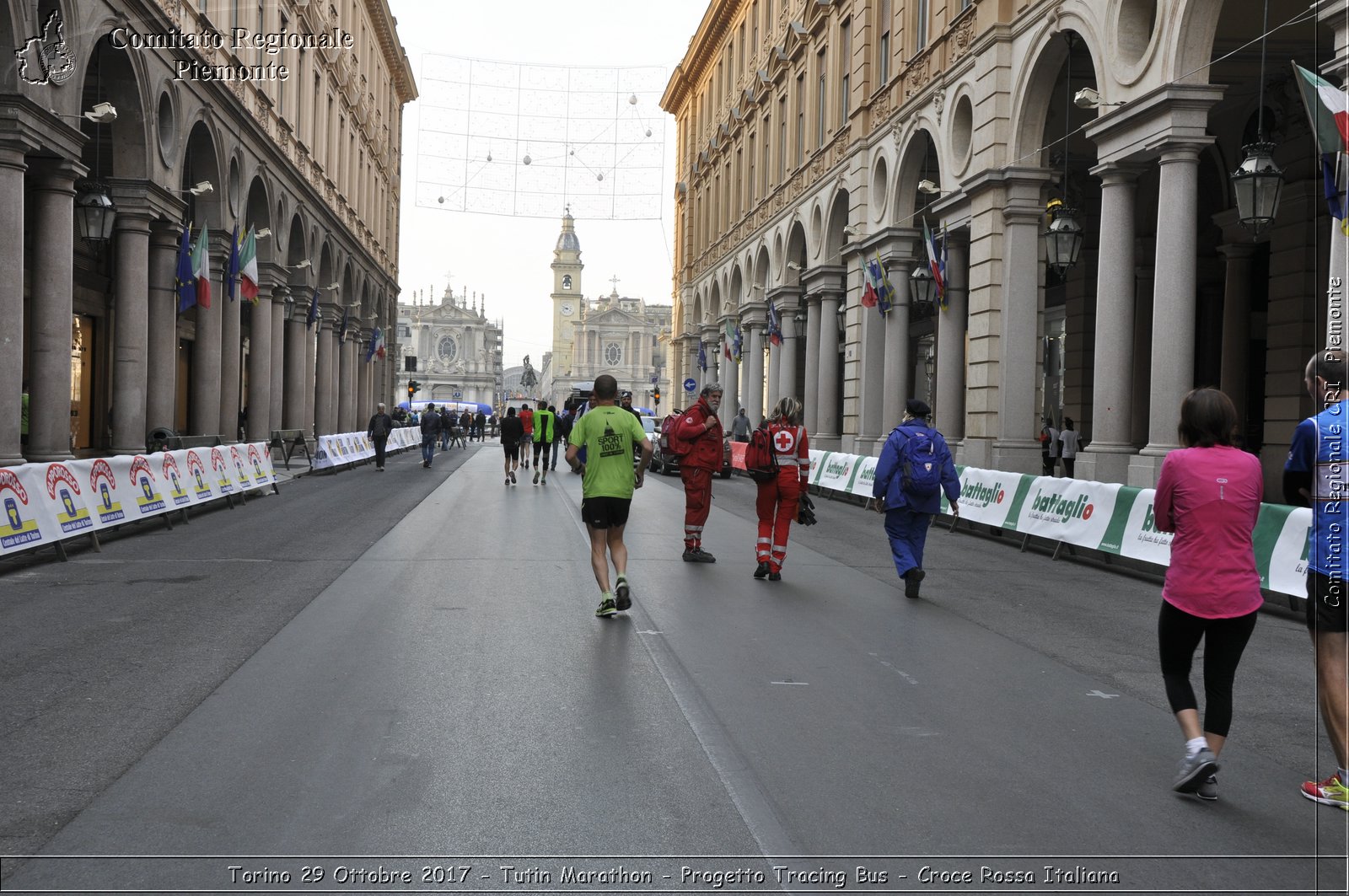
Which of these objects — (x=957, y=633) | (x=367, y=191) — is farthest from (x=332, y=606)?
(x=367, y=191)

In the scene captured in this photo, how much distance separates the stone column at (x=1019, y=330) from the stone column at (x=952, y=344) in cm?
247

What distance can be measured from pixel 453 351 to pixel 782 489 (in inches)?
5574

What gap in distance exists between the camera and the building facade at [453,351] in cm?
14550

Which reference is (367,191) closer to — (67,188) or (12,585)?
(67,188)

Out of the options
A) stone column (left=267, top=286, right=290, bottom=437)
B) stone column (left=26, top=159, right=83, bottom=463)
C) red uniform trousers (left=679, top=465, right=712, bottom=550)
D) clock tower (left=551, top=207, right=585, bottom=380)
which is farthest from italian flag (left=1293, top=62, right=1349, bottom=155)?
clock tower (left=551, top=207, right=585, bottom=380)

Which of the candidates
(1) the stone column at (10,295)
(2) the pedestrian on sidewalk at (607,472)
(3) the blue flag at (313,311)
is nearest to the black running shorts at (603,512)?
(2) the pedestrian on sidewalk at (607,472)

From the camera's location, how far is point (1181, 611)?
16.8ft

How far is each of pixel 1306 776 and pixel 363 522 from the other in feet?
42.8

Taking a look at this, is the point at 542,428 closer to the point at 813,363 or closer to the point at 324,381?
A: the point at 813,363

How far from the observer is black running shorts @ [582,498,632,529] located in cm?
925

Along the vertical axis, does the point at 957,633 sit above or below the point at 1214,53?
below

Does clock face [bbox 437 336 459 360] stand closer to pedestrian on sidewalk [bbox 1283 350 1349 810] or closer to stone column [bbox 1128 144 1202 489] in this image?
stone column [bbox 1128 144 1202 489]

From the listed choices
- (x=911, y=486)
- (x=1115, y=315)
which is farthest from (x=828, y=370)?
(x=911, y=486)

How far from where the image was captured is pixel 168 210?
21781mm
